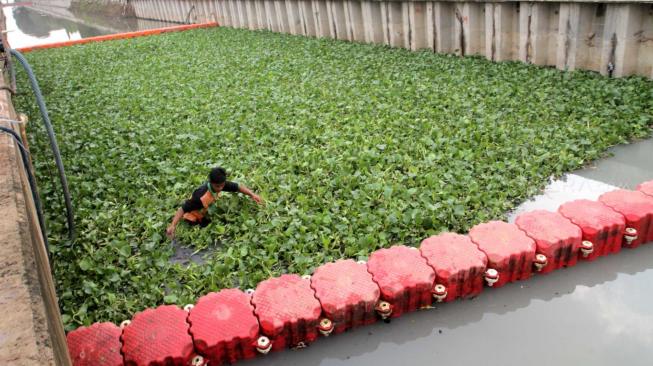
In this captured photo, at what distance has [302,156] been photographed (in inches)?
222

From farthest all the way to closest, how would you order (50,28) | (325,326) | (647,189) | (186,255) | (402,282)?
(50,28), (186,255), (647,189), (402,282), (325,326)

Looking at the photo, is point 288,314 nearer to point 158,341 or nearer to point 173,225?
point 158,341

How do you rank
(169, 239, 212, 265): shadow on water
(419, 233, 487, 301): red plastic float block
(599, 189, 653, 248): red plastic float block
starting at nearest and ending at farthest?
1. (419, 233, 487, 301): red plastic float block
2. (599, 189, 653, 248): red plastic float block
3. (169, 239, 212, 265): shadow on water

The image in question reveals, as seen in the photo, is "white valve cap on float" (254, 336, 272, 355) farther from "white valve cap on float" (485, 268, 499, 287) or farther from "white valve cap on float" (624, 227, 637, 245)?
"white valve cap on float" (624, 227, 637, 245)

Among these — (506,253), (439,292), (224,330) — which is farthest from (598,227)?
(224,330)

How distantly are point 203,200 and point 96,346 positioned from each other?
1750 millimetres

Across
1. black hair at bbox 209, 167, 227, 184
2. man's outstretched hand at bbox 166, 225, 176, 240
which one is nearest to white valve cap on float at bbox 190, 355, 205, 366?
man's outstretched hand at bbox 166, 225, 176, 240

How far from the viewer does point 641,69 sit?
7.08m

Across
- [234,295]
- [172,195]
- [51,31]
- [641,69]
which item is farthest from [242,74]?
[51,31]

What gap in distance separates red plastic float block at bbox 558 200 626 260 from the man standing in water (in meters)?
2.75

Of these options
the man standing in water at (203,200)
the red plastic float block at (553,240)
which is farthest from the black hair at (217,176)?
the red plastic float block at (553,240)

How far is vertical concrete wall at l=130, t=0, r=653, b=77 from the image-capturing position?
7055 mm

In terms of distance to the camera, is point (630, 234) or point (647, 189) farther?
point (647, 189)

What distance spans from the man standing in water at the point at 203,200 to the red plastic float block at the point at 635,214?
9.99 feet
